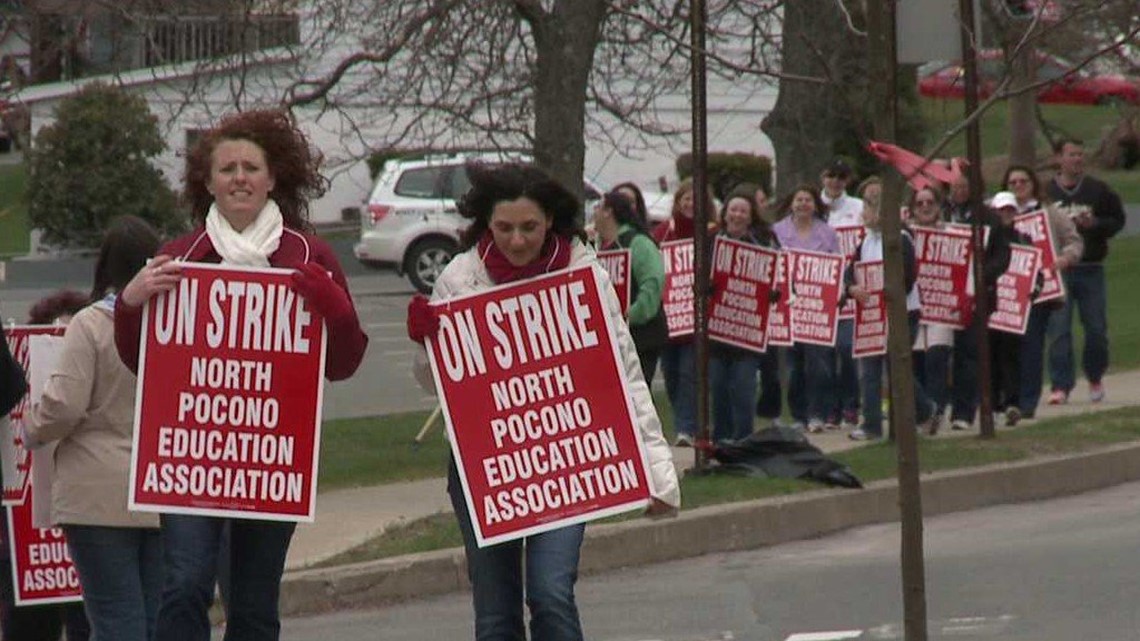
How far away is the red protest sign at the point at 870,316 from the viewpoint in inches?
599

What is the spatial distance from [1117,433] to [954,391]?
1298 mm

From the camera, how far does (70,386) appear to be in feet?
22.6

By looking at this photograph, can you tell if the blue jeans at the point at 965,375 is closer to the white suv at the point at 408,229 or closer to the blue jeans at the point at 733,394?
the blue jeans at the point at 733,394

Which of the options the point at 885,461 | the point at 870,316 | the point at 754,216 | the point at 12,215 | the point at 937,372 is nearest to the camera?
the point at 885,461

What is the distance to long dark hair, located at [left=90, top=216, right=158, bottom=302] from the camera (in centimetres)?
707

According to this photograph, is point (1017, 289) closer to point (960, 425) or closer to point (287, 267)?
point (960, 425)

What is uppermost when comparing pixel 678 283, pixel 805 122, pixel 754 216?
pixel 805 122

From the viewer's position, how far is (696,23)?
11523 millimetres

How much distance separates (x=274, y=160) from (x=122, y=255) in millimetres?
753

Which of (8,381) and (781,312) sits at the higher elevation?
(8,381)

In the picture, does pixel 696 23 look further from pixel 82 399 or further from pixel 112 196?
pixel 112 196

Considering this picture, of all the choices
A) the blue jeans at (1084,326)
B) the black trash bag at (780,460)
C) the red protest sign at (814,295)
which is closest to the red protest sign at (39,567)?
the black trash bag at (780,460)

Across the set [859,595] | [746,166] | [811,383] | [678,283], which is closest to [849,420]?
[811,383]

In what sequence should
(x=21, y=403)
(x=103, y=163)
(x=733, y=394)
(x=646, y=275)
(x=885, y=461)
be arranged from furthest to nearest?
1. (x=103, y=163)
2. (x=733, y=394)
3. (x=885, y=461)
4. (x=646, y=275)
5. (x=21, y=403)
